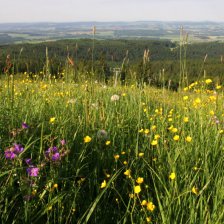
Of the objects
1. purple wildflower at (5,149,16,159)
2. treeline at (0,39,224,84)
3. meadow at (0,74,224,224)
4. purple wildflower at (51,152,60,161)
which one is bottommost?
meadow at (0,74,224,224)

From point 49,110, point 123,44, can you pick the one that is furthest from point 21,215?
point 123,44

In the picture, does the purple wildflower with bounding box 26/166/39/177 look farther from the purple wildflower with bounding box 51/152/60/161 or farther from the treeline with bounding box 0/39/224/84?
the treeline with bounding box 0/39/224/84

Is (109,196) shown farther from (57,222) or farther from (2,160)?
(2,160)

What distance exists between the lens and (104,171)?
2.12 metres

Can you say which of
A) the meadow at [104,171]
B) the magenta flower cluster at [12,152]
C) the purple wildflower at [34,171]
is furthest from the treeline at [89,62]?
the purple wildflower at [34,171]

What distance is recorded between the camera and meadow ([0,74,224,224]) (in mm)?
1717

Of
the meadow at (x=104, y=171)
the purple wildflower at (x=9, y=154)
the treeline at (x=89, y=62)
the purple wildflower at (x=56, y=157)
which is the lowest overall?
the meadow at (x=104, y=171)

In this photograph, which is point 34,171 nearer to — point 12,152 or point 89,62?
point 12,152

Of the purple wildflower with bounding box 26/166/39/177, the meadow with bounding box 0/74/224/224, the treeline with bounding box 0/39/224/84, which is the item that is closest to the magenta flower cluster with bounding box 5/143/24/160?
the meadow with bounding box 0/74/224/224

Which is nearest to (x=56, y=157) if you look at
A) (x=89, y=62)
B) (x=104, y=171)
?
(x=104, y=171)

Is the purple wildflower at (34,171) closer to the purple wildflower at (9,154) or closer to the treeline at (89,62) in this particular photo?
the purple wildflower at (9,154)

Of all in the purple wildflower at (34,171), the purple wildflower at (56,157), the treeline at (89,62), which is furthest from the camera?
the treeline at (89,62)

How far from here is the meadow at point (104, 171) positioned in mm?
1717

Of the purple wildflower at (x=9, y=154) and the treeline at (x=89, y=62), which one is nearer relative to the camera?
the purple wildflower at (x=9, y=154)
